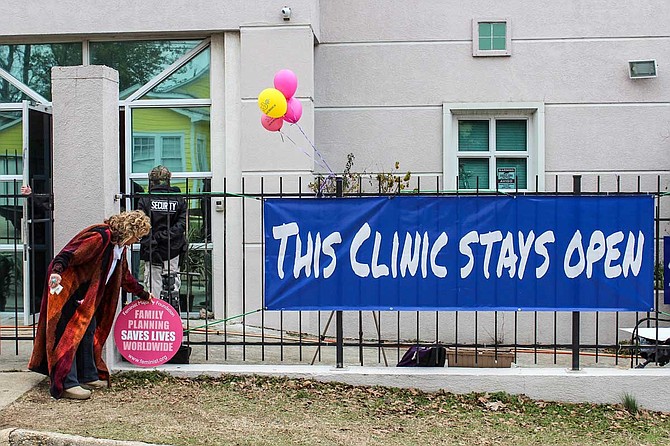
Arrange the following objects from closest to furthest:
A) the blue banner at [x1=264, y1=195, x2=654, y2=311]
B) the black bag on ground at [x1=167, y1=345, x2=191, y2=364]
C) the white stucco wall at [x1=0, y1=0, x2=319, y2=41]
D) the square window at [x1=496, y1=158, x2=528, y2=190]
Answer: the blue banner at [x1=264, y1=195, x2=654, y2=311], the black bag on ground at [x1=167, y1=345, x2=191, y2=364], the white stucco wall at [x1=0, y1=0, x2=319, y2=41], the square window at [x1=496, y1=158, x2=528, y2=190]

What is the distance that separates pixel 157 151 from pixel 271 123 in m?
1.91

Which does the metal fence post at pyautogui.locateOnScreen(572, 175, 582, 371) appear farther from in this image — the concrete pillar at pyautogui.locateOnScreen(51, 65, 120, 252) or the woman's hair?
the concrete pillar at pyautogui.locateOnScreen(51, 65, 120, 252)

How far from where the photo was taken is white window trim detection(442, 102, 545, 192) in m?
11.3

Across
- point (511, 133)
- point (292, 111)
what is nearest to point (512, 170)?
point (511, 133)

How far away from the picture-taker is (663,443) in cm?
670

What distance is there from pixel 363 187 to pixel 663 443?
561cm

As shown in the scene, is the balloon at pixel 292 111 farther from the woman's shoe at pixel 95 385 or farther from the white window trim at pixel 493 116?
the woman's shoe at pixel 95 385

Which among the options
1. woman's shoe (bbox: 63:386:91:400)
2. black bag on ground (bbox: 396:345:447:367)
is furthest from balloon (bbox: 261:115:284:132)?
woman's shoe (bbox: 63:386:91:400)

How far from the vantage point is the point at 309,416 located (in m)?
6.95

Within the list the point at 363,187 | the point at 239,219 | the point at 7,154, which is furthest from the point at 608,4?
the point at 7,154

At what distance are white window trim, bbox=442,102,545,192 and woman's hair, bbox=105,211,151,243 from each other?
5.16m

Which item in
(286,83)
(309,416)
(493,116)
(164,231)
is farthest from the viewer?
(493,116)

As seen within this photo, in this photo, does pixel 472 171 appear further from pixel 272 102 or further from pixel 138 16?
pixel 138 16

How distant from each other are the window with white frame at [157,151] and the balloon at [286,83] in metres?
1.87
